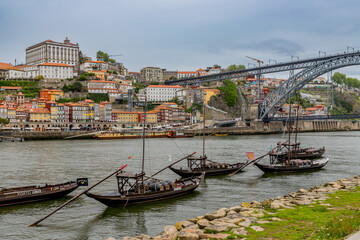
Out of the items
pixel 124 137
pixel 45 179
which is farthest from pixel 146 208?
pixel 124 137

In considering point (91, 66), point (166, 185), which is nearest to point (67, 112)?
point (91, 66)

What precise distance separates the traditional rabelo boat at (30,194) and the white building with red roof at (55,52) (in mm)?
85519

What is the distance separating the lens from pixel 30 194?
46.0ft

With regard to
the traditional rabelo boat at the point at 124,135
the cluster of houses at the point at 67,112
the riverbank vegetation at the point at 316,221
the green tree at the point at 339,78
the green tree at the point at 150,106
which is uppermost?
the green tree at the point at 339,78

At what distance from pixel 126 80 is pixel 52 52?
67.0ft

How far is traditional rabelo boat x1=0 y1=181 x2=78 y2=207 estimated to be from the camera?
44.5 ft

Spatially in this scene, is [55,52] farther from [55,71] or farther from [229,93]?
[229,93]

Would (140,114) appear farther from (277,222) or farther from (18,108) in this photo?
(277,222)

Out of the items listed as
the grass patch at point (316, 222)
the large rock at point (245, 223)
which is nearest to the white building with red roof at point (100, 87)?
the grass patch at point (316, 222)

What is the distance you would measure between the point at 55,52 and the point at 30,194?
88055 millimetres

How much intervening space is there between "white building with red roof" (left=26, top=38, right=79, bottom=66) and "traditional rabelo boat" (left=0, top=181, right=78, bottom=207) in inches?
3367

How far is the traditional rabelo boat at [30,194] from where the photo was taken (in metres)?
13.6

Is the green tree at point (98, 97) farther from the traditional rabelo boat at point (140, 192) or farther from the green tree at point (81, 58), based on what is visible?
the traditional rabelo boat at point (140, 192)

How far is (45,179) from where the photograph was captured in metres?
19.4
